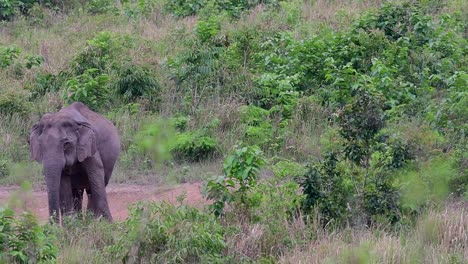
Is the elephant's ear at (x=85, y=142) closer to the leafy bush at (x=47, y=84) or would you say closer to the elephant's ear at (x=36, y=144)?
the elephant's ear at (x=36, y=144)

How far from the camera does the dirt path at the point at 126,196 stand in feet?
35.8

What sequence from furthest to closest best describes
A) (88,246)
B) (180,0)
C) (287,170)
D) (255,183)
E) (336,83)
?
(180,0) → (336,83) → (287,170) → (255,183) → (88,246)

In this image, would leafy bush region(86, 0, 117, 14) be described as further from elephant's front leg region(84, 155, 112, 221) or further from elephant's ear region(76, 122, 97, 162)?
elephant's ear region(76, 122, 97, 162)

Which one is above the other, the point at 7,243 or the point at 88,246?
the point at 7,243

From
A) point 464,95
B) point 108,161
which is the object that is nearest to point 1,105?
point 108,161

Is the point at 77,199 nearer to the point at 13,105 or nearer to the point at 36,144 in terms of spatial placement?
the point at 36,144

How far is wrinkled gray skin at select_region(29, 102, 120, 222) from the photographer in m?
9.62

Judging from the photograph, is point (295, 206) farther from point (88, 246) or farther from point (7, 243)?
point (7, 243)

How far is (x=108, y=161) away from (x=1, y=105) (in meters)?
3.90

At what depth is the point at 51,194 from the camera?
9.55 metres

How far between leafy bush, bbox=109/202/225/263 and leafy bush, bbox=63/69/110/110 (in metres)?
5.90

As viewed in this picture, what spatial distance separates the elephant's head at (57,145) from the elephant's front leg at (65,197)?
0.34m

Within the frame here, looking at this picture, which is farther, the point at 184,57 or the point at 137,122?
the point at 184,57

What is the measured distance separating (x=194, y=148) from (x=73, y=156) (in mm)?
3518
